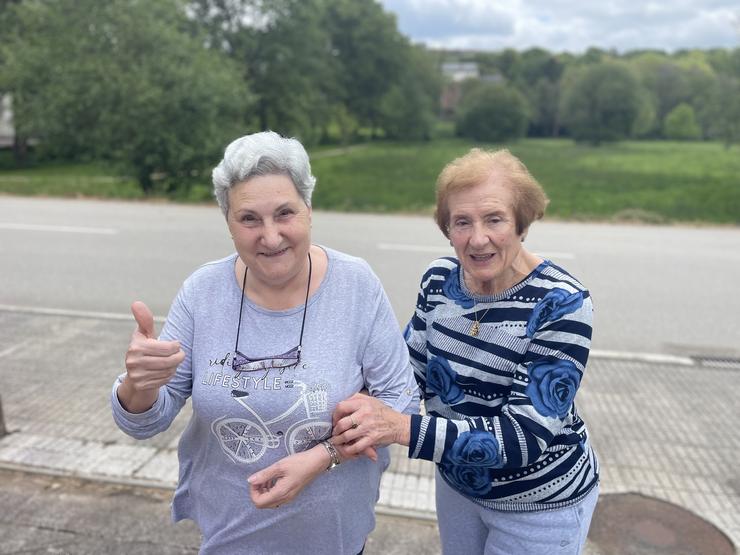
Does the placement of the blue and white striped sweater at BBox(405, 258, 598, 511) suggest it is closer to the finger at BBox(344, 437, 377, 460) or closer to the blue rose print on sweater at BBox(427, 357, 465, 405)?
the blue rose print on sweater at BBox(427, 357, 465, 405)

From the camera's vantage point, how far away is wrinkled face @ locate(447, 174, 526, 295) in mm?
1721

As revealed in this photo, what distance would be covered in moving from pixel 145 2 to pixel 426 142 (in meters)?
43.5

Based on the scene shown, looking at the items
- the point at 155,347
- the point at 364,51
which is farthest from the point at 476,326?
the point at 364,51

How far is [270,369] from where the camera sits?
1628 millimetres

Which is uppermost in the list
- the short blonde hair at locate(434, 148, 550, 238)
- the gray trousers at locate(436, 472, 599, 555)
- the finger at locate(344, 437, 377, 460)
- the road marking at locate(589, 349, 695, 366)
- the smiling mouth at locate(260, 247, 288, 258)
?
the short blonde hair at locate(434, 148, 550, 238)

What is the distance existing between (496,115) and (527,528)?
216 ft

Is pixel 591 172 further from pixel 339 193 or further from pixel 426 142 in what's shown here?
pixel 426 142

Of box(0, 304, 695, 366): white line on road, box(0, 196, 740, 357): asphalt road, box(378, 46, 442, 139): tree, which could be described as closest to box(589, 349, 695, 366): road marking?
box(0, 304, 695, 366): white line on road

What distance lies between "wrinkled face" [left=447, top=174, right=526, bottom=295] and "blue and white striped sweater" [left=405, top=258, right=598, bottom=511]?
0.07 metres

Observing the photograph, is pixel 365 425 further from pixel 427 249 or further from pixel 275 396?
pixel 427 249

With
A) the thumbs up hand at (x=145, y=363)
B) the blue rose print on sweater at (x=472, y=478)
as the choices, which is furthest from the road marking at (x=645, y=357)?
the thumbs up hand at (x=145, y=363)

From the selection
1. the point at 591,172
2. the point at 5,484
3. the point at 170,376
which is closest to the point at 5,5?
the point at 591,172

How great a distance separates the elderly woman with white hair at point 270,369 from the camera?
5.26ft

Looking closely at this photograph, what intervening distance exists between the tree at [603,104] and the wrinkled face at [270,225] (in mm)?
64428
